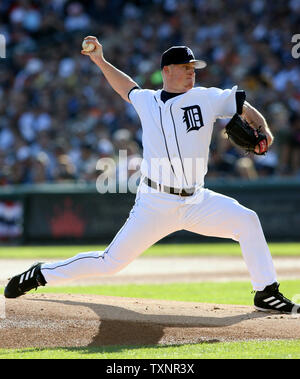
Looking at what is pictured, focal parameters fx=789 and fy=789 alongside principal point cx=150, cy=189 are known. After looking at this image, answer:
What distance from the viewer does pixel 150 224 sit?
6.02m

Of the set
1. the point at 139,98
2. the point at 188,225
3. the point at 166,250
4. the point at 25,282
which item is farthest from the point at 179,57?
the point at 166,250

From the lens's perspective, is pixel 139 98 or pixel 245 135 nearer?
pixel 245 135

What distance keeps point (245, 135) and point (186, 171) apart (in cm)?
52

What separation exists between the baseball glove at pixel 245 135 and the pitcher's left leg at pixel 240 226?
47 cm

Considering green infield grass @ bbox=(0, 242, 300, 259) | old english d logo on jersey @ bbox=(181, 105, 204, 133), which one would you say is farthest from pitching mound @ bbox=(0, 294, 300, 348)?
green infield grass @ bbox=(0, 242, 300, 259)

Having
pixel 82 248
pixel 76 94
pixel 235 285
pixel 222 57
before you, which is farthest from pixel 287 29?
pixel 235 285

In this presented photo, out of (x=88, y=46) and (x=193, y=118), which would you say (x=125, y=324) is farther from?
(x=88, y=46)

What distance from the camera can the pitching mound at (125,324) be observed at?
5.55 metres

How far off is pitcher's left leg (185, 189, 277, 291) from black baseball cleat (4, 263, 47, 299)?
1287mm

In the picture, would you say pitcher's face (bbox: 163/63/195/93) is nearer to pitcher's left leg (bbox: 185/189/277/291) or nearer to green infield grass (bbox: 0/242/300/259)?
pitcher's left leg (bbox: 185/189/277/291)

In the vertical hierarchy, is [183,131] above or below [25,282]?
above

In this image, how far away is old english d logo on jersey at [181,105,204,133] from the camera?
233 inches

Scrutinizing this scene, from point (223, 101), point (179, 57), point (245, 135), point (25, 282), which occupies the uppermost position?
point (179, 57)

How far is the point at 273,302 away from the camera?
6191 mm
